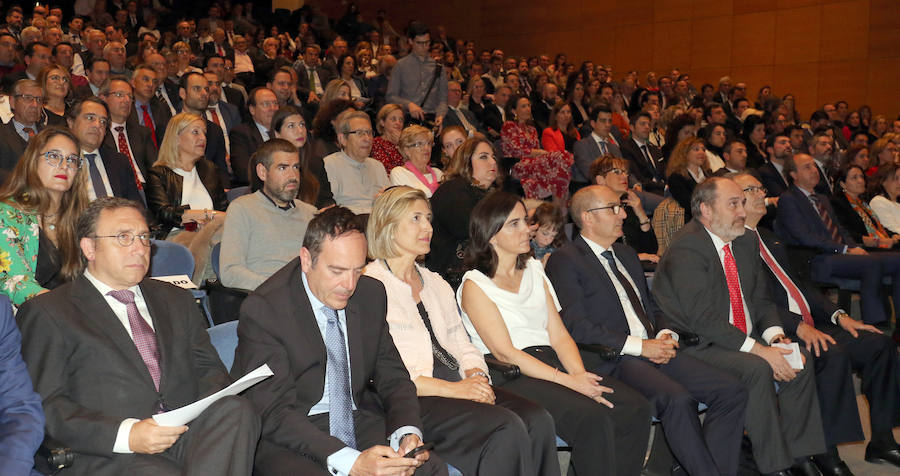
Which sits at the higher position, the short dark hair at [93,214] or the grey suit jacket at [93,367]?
the short dark hair at [93,214]

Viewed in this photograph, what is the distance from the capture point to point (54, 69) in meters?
5.23

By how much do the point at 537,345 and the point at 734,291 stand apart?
113 centimetres

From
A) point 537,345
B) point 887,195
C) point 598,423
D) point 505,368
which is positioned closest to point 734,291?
point 537,345

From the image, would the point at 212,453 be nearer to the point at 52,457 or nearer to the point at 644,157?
the point at 52,457

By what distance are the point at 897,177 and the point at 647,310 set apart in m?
4.20

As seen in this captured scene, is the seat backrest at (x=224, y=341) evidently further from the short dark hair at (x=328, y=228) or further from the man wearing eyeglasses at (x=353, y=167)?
the man wearing eyeglasses at (x=353, y=167)

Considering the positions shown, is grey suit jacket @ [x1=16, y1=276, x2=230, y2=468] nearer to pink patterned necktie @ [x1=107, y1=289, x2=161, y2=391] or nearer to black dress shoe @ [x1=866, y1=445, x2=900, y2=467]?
pink patterned necktie @ [x1=107, y1=289, x2=161, y2=391]

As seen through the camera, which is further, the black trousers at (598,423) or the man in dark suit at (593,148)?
the man in dark suit at (593,148)

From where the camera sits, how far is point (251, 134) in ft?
18.3

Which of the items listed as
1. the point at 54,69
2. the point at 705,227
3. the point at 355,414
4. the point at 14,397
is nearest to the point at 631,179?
the point at 705,227

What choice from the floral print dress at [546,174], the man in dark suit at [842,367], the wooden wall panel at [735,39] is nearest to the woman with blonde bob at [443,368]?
the man in dark suit at [842,367]

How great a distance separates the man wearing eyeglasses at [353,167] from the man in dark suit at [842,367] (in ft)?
7.74

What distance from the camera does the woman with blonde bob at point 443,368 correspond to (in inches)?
98.3

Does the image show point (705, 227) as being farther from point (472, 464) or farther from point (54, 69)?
point (54, 69)
